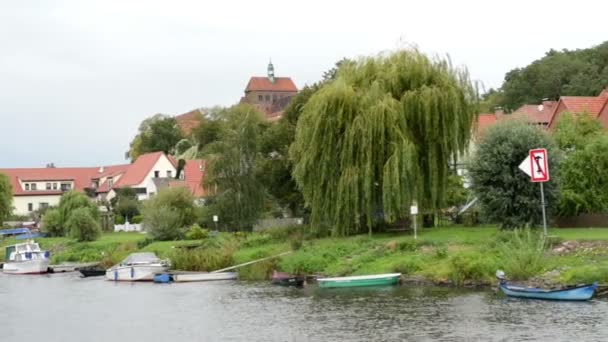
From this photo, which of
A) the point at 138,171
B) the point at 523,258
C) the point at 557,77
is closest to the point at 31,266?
the point at 523,258

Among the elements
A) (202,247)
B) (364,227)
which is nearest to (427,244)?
(364,227)

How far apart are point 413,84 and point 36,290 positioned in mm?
24990

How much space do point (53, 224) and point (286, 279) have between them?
161 ft

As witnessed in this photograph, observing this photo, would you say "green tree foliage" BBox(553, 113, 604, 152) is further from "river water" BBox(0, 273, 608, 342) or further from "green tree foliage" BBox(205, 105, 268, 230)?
"green tree foliage" BBox(205, 105, 268, 230)

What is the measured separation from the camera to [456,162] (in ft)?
159

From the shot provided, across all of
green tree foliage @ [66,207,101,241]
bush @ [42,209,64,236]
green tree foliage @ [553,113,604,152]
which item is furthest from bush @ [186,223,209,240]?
green tree foliage @ [553,113,604,152]

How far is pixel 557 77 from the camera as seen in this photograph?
109 meters

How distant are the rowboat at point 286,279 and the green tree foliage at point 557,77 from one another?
229ft

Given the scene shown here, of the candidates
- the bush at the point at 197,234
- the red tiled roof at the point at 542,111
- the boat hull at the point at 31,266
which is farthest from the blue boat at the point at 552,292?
the red tiled roof at the point at 542,111

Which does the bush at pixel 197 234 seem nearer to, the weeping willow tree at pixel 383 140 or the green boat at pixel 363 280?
the weeping willow tree at pixel 383 140

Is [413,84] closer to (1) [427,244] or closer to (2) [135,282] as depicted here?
(1) [427,244]

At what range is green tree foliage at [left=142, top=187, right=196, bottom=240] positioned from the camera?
2591 inches

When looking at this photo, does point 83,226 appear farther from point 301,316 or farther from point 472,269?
point 301,316

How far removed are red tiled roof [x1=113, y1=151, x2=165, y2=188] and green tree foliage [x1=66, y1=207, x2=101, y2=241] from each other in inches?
1136
